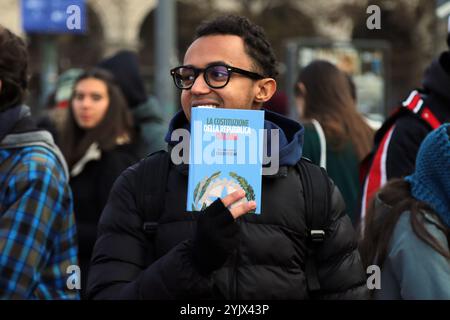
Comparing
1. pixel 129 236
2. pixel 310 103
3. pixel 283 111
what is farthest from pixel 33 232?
pixel 283 111

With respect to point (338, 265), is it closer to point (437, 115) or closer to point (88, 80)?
point (437, 115)

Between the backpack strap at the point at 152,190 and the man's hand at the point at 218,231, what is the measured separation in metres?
0.21

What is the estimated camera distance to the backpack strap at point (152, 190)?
85.7 inches

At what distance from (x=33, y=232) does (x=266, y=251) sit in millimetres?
1074

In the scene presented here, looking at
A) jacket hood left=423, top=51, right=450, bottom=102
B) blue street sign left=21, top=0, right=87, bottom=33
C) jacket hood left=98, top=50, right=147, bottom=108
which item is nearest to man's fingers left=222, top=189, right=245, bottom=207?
jacket hood left=423, top=51, right=450, bottom=102

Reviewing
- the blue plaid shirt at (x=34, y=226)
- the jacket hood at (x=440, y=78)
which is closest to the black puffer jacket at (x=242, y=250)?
the blue plaid shirt at (x=34, y=226)

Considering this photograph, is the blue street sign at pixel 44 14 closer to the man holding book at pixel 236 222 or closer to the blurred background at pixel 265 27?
the blurred background at pixel 265 27

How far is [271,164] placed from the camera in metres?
2.19

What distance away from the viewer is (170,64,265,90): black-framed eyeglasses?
2199mm

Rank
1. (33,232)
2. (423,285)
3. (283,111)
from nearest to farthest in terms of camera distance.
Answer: (423,285)
(33,232)
(283,111)

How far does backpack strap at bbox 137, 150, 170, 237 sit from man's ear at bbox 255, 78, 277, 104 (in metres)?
0.30

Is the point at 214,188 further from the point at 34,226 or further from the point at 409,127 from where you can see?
the point at 409,127

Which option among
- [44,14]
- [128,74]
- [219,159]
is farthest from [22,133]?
[44,14]

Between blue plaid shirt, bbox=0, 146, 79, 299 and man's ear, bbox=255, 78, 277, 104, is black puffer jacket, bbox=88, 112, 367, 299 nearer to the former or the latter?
man's ear, bbox=255, 78, 277, 104
